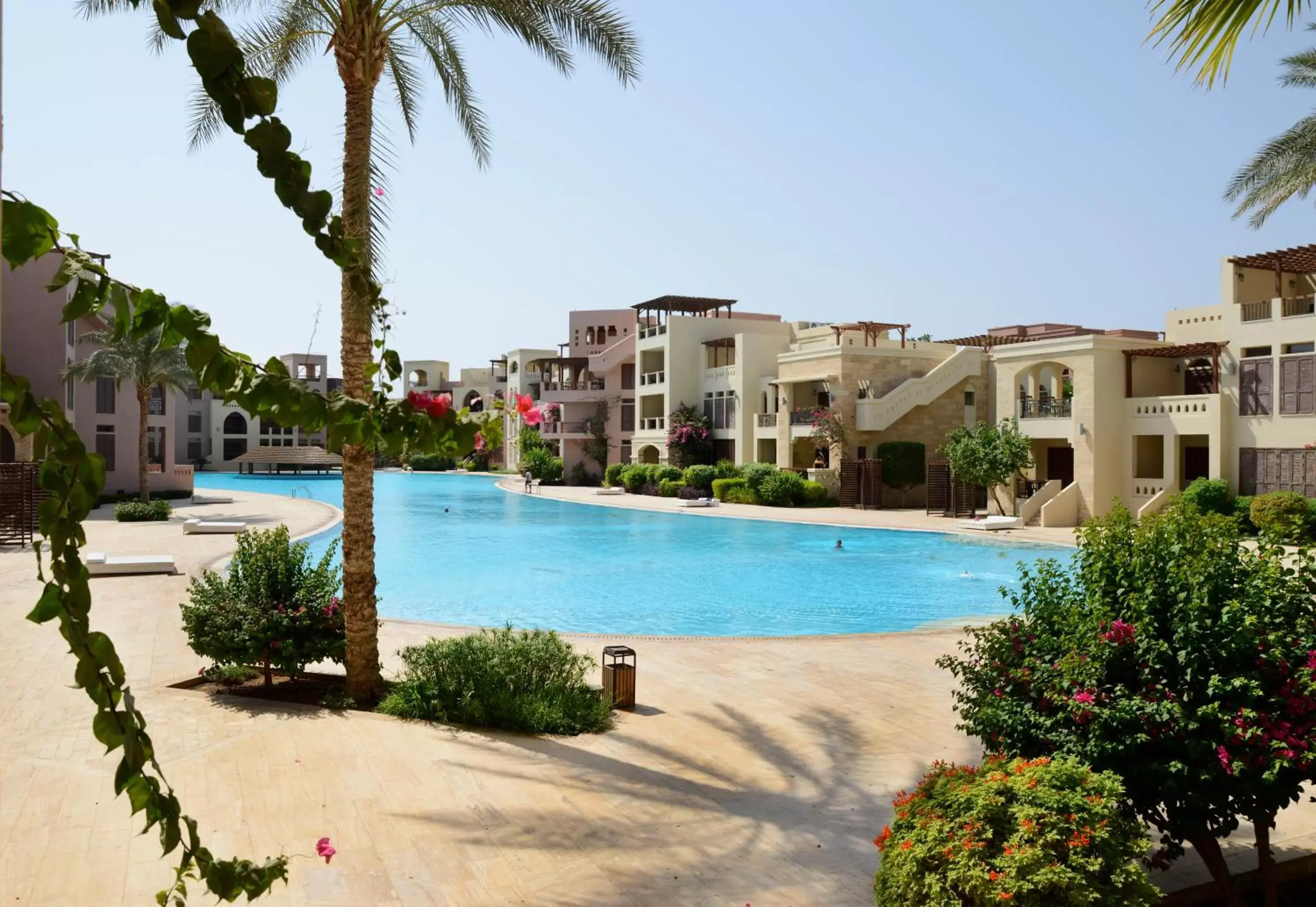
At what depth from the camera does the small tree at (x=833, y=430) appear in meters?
39.8

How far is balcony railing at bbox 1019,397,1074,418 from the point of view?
33375 millimetres

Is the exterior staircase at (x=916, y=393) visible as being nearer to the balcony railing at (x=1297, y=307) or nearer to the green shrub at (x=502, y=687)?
the balcony railing at (x=1297, y=307)

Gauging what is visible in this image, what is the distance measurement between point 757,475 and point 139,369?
23.4 metres

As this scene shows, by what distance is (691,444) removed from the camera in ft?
159

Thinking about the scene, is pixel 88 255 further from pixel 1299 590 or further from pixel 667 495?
pixel 667 495

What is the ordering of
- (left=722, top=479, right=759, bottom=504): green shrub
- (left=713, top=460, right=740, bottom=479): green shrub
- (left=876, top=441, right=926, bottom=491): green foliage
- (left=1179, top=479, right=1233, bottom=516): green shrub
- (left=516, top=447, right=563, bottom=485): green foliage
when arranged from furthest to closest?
(left=516, top=447, right=563, bottom=485): green foliage < (left=713, top=460, right=740, bottom=479): green shrub < (left=722, top=479, right=759, bottom=504): green shrub < (left=876, top=441, right=926, bottom=491): green foliage < (left=1179, top=479, right=1233, bottom=516): green shrub

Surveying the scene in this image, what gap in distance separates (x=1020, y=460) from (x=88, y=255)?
34009 millimetres

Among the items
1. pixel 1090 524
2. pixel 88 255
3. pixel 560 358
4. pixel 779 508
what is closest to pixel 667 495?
pixel 779 508

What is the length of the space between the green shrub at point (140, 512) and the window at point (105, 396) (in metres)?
9.22

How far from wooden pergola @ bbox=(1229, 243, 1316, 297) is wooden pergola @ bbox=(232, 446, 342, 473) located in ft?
133

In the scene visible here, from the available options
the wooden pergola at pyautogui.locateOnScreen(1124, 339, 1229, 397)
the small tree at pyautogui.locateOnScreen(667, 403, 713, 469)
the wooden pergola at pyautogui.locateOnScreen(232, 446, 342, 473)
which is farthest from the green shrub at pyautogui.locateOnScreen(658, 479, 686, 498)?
the wooden pergola at pyautogui.locateOnScreen(1124, 339, 1229, 397)

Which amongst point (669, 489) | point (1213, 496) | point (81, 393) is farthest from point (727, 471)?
point (81, 393)

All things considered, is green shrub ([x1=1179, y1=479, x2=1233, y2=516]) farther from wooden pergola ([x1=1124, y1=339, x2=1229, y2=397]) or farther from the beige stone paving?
the beige stone paving

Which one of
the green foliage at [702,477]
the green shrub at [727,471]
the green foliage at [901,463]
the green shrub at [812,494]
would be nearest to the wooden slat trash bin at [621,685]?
the green shrub at [812,494]
